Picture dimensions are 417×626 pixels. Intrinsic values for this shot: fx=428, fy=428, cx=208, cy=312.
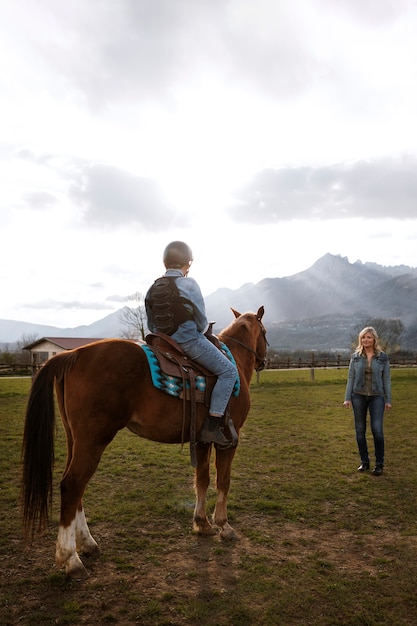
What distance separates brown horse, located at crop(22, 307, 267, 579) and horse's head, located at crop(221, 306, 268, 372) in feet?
5.19

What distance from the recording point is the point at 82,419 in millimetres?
4262

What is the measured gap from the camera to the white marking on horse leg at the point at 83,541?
4645 mm

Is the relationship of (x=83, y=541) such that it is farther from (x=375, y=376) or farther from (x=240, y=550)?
(x=375, y=376)

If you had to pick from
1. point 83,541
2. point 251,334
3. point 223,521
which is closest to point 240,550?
point 223,521

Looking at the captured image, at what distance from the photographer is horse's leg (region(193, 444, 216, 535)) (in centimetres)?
533

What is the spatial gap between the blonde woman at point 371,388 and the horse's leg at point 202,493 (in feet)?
12.1

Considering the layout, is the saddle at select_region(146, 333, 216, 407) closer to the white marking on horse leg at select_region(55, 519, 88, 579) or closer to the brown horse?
the brown horse

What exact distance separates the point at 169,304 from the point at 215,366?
88 cm

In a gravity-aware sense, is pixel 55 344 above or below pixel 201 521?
above

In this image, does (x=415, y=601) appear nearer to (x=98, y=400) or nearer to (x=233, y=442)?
(x=233, y=442)

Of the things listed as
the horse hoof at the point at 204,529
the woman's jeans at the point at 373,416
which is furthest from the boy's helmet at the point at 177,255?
the woman's jeans at the point at 373,416

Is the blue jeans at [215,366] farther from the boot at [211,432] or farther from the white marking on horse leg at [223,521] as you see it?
the white marking on horse leg at [223,521]

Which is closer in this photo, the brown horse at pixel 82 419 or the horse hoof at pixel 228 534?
the brown horse at pixel 82 419

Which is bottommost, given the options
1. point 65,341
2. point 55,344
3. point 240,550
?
point 240,550
